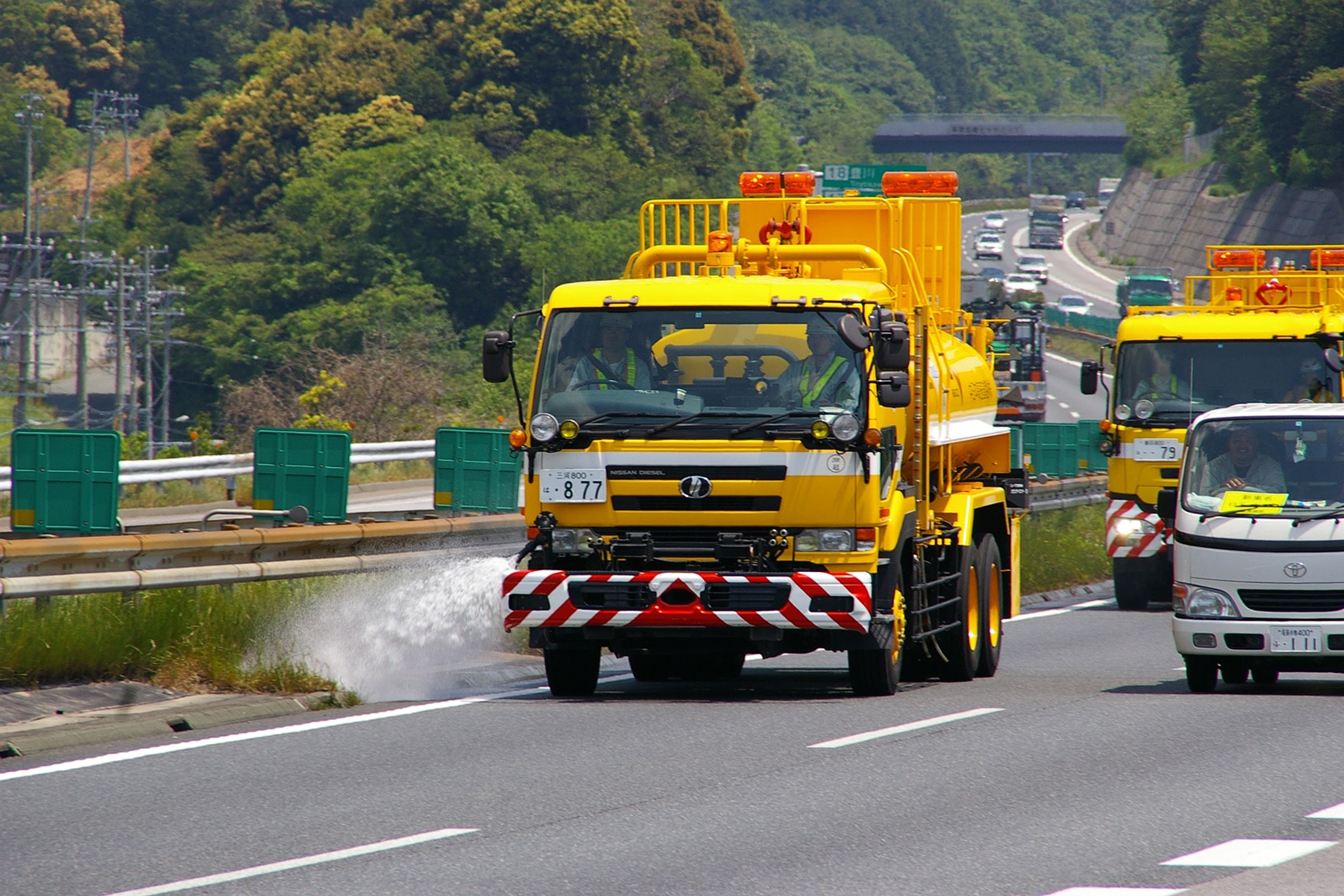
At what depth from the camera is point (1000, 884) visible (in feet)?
23.4

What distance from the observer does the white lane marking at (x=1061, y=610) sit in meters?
21.1

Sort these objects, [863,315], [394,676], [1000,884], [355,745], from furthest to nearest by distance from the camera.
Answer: [394,676]
[863,315]
[355,745]
[1000,884]

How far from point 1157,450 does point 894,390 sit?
401 inches

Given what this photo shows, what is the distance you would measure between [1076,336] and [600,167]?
2327 centimetres

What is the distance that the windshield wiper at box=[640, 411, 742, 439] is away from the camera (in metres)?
11.7

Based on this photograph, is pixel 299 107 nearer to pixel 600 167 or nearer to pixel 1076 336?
pixel 600 167

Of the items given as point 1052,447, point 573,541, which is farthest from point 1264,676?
point 1052,447

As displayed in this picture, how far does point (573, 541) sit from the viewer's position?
12.0 m

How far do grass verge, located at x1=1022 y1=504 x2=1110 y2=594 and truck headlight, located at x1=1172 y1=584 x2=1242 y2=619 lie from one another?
10.8 meters

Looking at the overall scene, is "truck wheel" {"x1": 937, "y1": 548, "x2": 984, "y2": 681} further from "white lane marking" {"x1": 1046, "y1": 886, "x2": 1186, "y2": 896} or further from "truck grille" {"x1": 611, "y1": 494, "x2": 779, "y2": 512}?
"white lane marking" {"x1": 1046, "y1": 886, "x2": 1186, "y2": 896}

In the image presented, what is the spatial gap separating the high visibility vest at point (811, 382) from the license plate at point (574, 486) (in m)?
1.25

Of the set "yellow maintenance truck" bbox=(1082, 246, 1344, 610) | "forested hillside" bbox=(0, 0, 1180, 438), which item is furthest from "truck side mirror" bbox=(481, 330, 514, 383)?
"forested hillside" bbox=(0, 0, 1180, 438)

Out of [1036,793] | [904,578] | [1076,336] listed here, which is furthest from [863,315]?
[1076,336]

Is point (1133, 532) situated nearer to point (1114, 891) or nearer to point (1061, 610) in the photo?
point (1061, 610)
